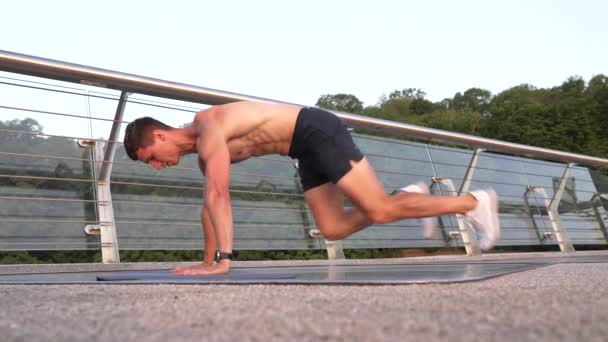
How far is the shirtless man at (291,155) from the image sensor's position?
3.01 metres

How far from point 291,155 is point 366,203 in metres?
0.43

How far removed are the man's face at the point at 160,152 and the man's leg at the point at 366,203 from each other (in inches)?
26.2

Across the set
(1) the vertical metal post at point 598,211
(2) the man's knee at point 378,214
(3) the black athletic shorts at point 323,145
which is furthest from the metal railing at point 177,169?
(1) the vertical metal post at point 598,211

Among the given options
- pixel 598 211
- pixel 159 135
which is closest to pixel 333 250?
pixel 159 135

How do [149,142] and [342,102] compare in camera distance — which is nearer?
[149,142]

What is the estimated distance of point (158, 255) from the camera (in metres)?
4.73

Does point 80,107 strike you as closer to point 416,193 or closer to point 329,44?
point 416,193

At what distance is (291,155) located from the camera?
3227 mm

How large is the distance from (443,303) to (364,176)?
49.2 inches

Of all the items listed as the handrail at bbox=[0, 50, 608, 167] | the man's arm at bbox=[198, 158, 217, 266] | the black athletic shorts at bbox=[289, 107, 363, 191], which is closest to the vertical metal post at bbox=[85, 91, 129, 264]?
the handrail at bbox=[0, 50, 608, 167]

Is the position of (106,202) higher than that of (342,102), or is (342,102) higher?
(342,102)

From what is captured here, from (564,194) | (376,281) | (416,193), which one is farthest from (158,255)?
(564,194)

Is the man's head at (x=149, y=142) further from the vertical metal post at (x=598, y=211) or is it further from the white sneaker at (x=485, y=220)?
the vertical metal post at (x=598, y=211)

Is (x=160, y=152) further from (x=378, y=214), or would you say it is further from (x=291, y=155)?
(x=378, y=214)
